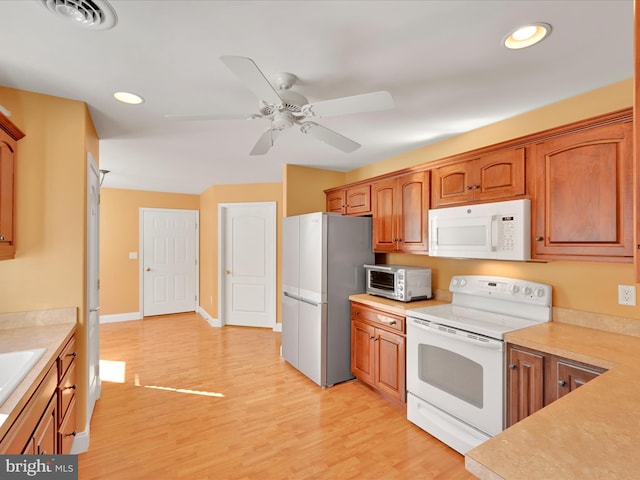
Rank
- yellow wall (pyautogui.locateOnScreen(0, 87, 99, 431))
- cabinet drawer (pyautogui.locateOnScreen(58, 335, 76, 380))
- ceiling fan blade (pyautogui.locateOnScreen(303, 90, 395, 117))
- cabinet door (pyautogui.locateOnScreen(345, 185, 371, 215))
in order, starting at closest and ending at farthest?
1. ceiling fan blade (pyautogui.locateOnScreen(303, 90, 395, 117))
2. cabinet drawer (pyautogui.locateOnScreen(58, 335, 76, 380))
3. yellow wall (pyautogui.locateOnScreen(0, 87, 99, 431))
4. cabinet door (pyautogui.locateOnScreen(345, 185, 371, 215))

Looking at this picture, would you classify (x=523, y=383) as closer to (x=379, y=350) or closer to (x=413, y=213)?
(x=379, y=350)

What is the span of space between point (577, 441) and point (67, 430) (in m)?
2.53

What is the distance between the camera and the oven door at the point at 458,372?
195cm

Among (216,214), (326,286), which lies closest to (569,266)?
(326,286)

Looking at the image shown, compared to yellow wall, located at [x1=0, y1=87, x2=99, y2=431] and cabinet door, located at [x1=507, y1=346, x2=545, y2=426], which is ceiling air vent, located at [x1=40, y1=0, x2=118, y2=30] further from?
cabinet door, located at [x1=507, y1=346, x2=545, y2=426]

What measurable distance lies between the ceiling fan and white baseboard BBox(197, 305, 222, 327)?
3.92 metres

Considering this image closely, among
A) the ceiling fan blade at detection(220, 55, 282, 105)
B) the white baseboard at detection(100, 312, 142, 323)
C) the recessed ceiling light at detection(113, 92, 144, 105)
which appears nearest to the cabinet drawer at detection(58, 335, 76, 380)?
the recessed ceiling light at detection(113, 92, 144, 105)

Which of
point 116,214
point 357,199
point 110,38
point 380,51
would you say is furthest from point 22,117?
point 116,214

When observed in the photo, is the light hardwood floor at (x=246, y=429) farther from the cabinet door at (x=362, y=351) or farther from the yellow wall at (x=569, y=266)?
the yellow wall at (x=569, y=266)

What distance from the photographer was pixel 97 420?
254 cm

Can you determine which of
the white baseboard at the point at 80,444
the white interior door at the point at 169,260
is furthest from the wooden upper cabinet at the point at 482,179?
the white interior door at the point at 169,260

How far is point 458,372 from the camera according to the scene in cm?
219

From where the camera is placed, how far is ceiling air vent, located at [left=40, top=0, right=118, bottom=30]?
1284 millimetres

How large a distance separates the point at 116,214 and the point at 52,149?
12.8ft
